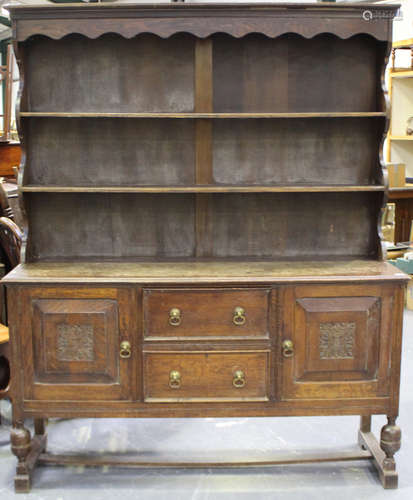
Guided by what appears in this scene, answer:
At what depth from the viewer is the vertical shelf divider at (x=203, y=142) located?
2745 millimetres

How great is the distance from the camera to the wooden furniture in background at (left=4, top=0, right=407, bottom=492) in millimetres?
2518

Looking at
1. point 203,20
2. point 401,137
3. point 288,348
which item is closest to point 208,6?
point 203,20

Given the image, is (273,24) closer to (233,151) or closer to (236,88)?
(236,88)

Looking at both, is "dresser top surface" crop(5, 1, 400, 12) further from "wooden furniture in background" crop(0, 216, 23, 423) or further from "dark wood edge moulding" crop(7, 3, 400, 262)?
"wooden furniture in background" crop(0, 216, 23, 423)

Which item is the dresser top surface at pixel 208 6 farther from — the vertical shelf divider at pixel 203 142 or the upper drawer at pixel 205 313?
the upper drawer at pixel 205 313

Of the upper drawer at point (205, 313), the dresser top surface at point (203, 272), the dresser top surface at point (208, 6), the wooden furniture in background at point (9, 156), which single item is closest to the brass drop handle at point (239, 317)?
the upper drawer at point (205, 313)

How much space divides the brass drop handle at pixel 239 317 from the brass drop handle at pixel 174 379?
33 cm

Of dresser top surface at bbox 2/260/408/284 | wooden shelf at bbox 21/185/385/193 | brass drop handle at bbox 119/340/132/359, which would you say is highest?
wooden shelf at bbox 21/185/385/193

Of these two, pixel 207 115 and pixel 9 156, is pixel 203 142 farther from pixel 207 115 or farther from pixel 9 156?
pixel 9 156

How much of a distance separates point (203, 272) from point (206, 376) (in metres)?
0.44

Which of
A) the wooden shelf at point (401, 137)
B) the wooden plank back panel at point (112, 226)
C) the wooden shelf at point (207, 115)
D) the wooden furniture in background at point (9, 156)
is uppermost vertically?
the wooden shelf at point (207, 115)

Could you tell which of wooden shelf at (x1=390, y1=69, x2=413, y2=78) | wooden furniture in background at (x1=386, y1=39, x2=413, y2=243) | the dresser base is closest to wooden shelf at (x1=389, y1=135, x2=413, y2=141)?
wooden furniture in background at (x1=386, y1=39, x2=413, y2=243)

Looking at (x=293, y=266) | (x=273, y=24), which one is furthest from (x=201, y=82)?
(x=293, y=266)

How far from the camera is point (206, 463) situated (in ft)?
8.81
